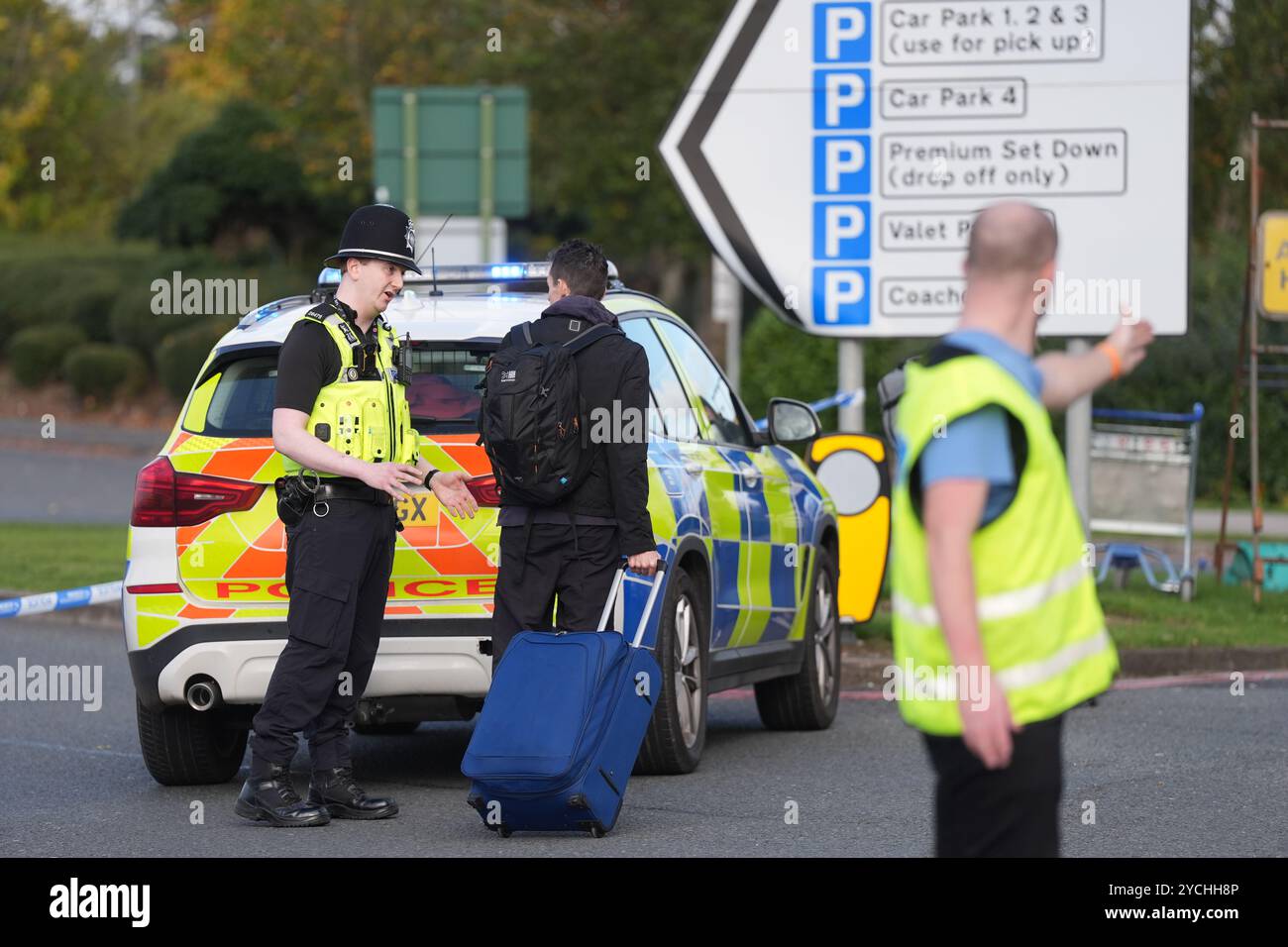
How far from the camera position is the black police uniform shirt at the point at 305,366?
712 centimetres

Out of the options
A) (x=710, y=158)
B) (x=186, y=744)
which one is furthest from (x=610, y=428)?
(x=710, y=158)

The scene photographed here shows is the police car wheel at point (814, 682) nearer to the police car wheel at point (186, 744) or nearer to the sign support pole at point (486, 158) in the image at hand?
the police car wheel at point (186, 744)

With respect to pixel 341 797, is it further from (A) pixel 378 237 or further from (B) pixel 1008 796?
(B) pixel 1008 796

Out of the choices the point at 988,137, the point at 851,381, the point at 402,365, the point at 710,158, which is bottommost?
the point at 851,381

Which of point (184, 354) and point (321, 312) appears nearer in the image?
point (321, 312)

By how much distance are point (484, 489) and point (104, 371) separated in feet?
100

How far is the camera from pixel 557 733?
689 centimetres

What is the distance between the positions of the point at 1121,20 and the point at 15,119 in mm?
35069

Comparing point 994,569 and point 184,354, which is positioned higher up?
point 994,569

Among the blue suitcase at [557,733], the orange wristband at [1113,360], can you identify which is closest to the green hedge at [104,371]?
the blue suitcase at [557,733]

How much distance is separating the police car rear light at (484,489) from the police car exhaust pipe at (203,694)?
44.5 inches

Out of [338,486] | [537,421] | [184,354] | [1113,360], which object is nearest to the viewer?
[1113,360]

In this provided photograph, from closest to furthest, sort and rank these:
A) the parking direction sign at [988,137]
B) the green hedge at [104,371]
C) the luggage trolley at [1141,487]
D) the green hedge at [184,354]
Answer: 1. the parking direction sign at [988,137]
2. the luggage trolley at [1141,487]
3. the green hedge at [184,354]
4. the green hedge at [104,371]

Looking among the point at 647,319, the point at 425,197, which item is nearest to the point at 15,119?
the point at 425,197
